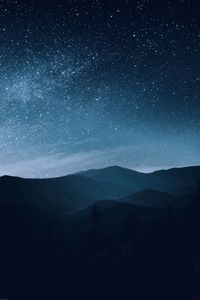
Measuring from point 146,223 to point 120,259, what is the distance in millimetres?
16545

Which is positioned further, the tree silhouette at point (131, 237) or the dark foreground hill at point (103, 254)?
the tree silhouette at point (131, 237)

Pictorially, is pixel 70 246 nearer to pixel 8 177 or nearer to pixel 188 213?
pixel 188 213

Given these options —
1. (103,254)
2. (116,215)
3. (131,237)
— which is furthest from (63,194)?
(131,237)

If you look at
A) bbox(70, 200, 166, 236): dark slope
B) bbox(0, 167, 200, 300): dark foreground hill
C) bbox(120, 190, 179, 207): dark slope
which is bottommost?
bbox(0, 167, 200, 300): dark foreground hill

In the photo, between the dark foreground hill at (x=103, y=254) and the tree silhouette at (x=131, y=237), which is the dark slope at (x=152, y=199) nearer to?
the dark foreground hill at (x=103, y=254)

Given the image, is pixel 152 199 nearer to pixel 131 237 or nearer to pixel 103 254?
pixel 131 237

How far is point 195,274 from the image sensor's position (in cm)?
4981

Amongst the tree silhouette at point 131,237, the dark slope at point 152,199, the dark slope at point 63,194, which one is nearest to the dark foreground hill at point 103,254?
the tree silhouette at point 131,237

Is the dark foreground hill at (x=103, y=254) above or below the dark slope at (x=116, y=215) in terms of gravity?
below

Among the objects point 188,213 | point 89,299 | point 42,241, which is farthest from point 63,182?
point 89,299

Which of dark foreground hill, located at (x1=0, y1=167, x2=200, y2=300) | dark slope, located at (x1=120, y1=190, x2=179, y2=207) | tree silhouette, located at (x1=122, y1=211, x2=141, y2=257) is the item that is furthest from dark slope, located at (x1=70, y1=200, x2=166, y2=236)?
dark slope, located at (x1=120, y1=190, x2=179, y2=207)

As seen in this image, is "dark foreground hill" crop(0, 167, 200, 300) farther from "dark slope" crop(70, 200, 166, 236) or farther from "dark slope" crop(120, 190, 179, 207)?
"dark slope" crop(120, 190, 179, 207)

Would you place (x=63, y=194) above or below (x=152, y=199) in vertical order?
above

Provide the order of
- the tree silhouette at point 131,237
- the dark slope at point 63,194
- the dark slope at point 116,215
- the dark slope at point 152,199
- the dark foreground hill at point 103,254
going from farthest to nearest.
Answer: the dark slope at point 63,194 < the dark slope at point 152,199 < the dark slope at point 116,215 < the tree silhouette at point 131,237 < the dark foreground hill at point 103,254
